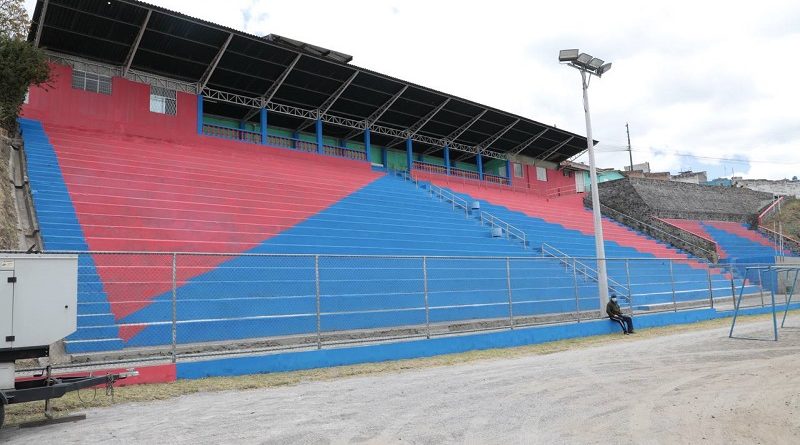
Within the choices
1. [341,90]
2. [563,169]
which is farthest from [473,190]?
[563,169]

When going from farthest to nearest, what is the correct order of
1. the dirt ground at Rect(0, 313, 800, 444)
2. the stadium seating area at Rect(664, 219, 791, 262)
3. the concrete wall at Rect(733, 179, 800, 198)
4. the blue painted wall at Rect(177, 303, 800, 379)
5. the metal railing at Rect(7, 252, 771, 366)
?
the concrete wall at Rect(733, 179, 800, 198)
the stadium seating area at Rect(664, 219, 791, 262)
the metal railing at Rect(7, 252, 771, 366)
the blue painted wall at Rect(177, 303, 800, 379)
the dirt ground at Rect(0, 313, 800, 444)

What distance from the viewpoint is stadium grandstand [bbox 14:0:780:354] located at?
33.6ft

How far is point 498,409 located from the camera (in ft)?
19.1

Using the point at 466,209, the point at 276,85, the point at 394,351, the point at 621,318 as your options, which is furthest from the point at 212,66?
the point at 621,318

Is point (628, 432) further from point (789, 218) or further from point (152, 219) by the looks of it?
point (789, 218)

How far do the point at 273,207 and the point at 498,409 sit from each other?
1137 centimetres

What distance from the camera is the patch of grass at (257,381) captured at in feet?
20.9

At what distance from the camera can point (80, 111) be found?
17969 millimetres

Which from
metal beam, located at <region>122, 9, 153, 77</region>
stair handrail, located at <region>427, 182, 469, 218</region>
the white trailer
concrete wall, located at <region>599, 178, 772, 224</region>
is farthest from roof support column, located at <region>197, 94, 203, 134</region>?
concrete wall, located at <region>599, 178, 772, 224</region>

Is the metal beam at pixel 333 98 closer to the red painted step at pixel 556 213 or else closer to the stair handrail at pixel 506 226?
the red painted step at pixel 556 213

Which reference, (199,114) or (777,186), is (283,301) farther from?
(777,186)

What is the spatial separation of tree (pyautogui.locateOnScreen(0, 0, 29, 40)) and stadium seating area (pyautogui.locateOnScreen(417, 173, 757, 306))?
17340mm

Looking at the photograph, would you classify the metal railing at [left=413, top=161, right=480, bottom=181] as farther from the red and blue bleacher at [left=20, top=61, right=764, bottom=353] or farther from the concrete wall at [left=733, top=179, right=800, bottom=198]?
the concrete wall at [left=733, top=179, right=800, bottom=198]

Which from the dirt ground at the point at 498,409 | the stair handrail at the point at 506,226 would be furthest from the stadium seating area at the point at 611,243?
the dirt ground at the point at 498,409
